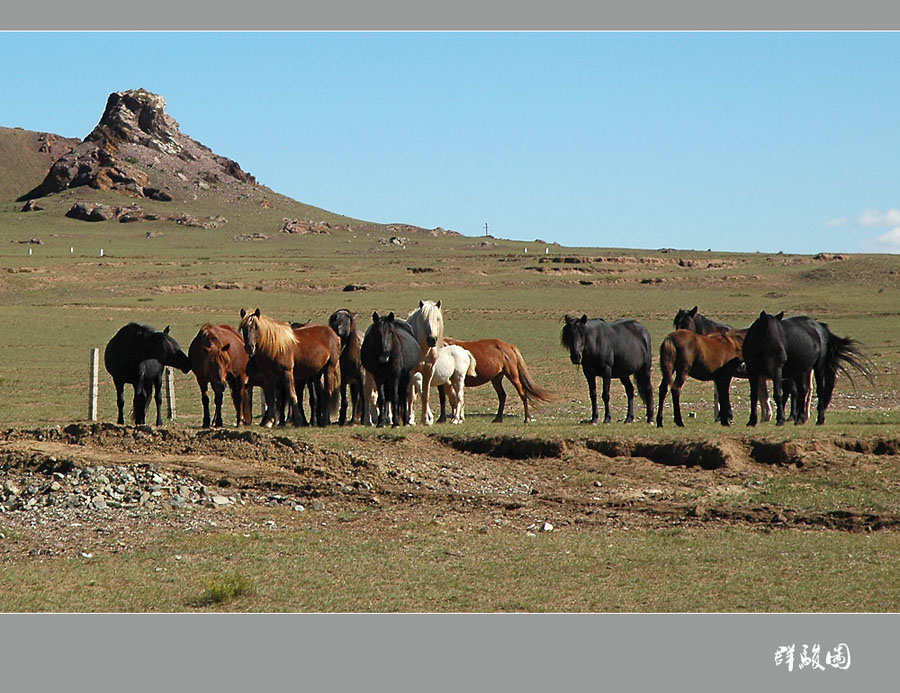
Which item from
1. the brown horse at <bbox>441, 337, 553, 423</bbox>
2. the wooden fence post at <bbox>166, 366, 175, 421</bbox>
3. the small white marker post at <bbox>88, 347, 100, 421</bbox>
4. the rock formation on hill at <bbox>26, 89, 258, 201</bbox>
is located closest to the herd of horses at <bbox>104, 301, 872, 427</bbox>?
the brown horse at <bbox>441, 337, 553, 423</bbox>

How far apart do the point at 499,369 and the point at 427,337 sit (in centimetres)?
263

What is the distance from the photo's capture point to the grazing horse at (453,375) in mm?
18908

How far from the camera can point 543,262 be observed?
3201 inches

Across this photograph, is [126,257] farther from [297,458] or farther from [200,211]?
[297,458]

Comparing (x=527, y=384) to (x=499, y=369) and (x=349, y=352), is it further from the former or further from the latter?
(x=349, y=352)

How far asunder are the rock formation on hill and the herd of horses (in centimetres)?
12052

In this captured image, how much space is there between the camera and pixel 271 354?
56.5 feet

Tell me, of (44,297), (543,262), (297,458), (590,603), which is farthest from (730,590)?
(543,262)

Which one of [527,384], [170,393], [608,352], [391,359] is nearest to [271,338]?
[391,359]

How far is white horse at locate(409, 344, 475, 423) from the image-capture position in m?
18.9

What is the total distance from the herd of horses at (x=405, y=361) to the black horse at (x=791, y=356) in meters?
0.02

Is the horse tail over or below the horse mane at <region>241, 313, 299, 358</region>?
below

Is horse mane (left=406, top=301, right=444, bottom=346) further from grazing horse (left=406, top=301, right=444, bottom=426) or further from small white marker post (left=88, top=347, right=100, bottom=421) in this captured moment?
small white marker post (left=88, top=347, right=100, bottom=421)

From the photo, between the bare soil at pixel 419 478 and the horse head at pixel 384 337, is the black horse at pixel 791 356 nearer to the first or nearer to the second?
the bare soil at pixel 419 478
